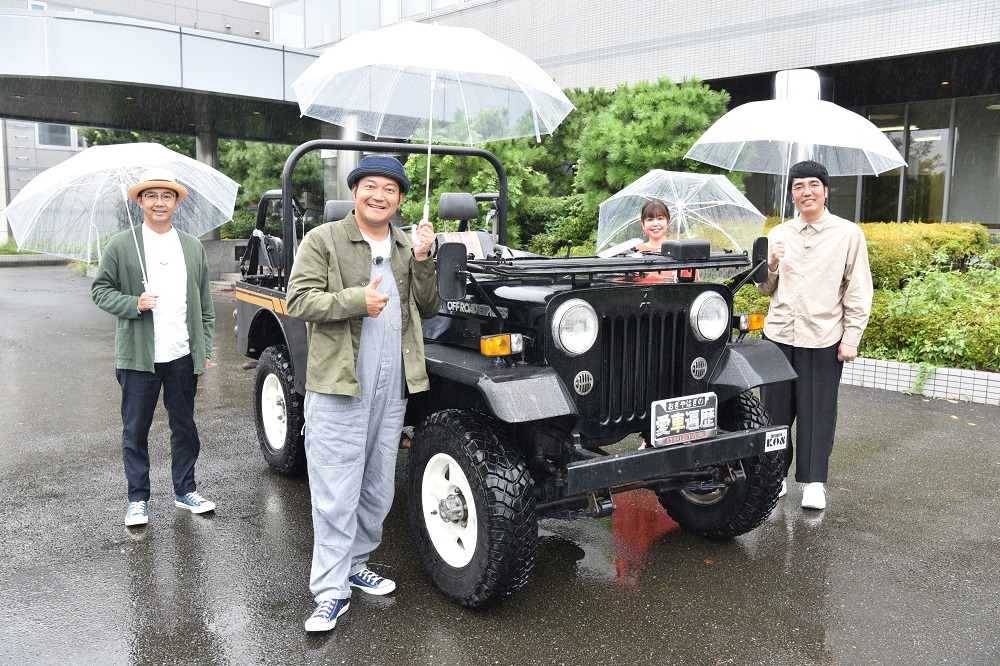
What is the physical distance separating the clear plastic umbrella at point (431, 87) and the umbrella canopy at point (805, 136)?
1333 millimetres

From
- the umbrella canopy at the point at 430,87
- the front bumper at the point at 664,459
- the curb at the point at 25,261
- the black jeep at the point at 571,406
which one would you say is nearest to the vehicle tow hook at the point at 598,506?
the black jeep at the point at 571,406

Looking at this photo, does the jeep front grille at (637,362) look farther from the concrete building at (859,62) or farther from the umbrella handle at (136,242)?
the concrete building at (859,62)

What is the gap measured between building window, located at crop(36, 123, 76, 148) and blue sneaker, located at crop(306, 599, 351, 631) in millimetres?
40772

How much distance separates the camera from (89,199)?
4.55 meters

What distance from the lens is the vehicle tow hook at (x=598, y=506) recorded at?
3500 mm

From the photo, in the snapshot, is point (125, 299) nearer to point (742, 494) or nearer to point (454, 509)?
point (454, 509)

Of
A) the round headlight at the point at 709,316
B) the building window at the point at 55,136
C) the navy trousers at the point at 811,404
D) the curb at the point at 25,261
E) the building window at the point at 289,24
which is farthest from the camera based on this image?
the building window at the point at 55,136

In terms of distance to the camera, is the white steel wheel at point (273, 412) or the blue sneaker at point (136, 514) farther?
the white steel wheel at point (273, 412)

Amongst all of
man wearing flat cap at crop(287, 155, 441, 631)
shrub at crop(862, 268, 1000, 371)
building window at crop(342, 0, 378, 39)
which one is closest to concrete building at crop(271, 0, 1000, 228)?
shrub at crop(862, 268, 1000, 371)

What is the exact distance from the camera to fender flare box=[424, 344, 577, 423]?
10.5 feet

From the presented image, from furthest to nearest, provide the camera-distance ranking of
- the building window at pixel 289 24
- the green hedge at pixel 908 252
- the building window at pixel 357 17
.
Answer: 1. the building window at pixel 289 24
2. the building window at pixel 357 17
3. the green hedge at pixel 908 252

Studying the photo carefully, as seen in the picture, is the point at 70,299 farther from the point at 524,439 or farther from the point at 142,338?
the point at 524,439

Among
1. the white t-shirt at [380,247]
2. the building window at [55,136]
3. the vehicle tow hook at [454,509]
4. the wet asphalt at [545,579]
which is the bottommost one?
the wet asphalt at [545,579]

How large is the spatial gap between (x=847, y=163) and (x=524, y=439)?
367 cm
